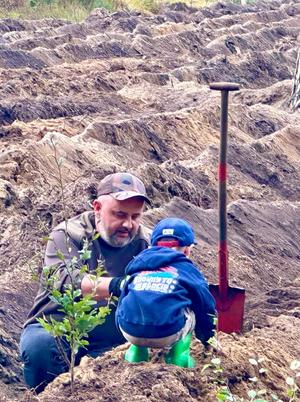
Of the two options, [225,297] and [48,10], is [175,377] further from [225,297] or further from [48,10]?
[48,10]

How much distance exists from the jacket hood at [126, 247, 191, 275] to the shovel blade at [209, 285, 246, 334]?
1450 mm

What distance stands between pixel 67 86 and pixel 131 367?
595 inches

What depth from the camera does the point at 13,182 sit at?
12523 millimetres

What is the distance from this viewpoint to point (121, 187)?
653 cm

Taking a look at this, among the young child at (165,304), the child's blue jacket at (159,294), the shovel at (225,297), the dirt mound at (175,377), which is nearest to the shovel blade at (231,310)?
the shovel at (225,297)

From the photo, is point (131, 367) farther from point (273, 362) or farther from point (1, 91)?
point (1, 91)

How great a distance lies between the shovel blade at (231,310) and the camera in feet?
24.1

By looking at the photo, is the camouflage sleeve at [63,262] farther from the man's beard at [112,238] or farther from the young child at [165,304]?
the young child at [165,304]

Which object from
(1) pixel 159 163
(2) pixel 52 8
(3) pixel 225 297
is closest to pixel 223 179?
(3) pixel 225 297

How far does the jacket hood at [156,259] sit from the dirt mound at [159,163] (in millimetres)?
504

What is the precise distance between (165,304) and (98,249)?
0.96 meters

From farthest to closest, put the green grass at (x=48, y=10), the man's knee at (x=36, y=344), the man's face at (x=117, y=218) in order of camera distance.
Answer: the green grass at (x=48, y=10) < the man's knee at (x=36, y=344) < the man's face at (x=117, y=218)

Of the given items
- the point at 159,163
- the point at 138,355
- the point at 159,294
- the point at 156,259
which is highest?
the point at 156,259

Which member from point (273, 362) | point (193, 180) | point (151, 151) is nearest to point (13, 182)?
point (193, 180)
